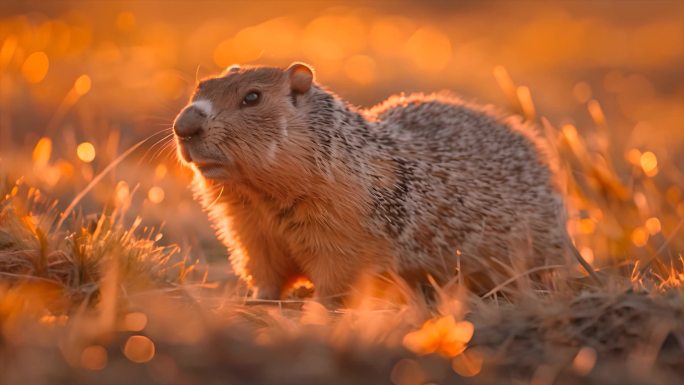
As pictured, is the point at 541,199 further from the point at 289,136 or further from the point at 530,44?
the point at 530,44

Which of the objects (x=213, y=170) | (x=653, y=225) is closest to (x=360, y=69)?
(x=653, y=225)

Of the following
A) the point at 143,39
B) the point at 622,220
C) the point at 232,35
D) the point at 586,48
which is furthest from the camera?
the point at 586,48

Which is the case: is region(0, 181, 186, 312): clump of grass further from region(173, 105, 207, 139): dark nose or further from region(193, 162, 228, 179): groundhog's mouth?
region(173, 105, 207, 139): dark nose

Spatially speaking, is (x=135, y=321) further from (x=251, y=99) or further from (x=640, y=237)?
(x=640, y=237)

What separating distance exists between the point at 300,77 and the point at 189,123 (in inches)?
39.1

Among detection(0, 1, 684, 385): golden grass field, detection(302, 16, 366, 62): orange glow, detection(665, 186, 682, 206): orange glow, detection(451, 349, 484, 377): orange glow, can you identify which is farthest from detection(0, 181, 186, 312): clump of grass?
detection(302, 16, 366, 62): orange glow

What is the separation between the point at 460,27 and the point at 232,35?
10.6 metres

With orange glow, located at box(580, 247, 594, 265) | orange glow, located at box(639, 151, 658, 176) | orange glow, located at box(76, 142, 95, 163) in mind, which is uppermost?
orange glow, located at box(76, 142, 95, 163)

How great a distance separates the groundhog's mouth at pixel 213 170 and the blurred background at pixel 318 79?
0.42 m

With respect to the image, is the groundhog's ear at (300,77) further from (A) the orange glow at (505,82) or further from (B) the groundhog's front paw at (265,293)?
(A) the orange glow at (505,82)

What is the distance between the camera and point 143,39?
1600 cm

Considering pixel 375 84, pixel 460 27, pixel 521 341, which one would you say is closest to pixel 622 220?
pixel 521 341

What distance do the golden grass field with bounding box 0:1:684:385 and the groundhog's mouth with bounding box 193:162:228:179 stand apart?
0.39 meters

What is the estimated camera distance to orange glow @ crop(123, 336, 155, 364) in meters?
3.48
